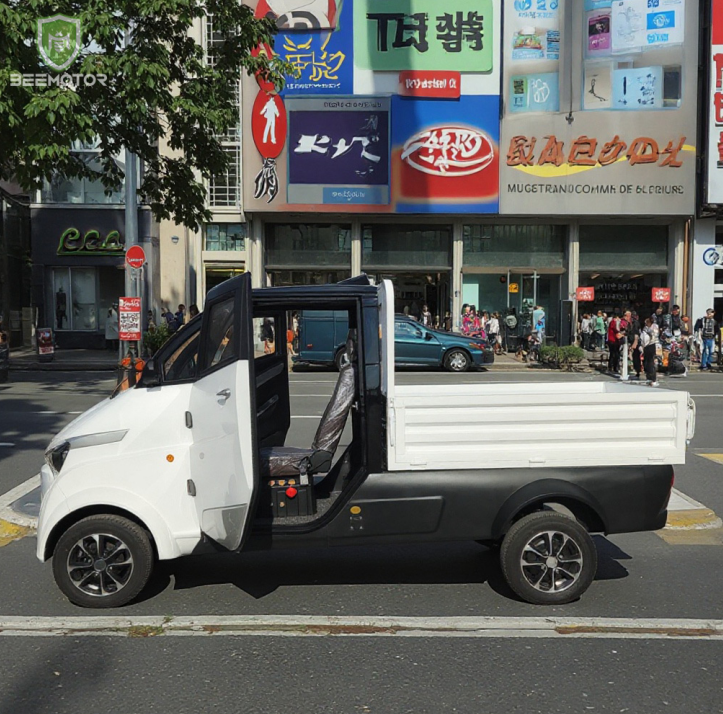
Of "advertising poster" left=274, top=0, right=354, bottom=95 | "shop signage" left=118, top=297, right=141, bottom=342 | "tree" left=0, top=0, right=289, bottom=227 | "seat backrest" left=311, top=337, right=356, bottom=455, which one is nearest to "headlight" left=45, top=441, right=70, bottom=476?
"seat backrest" left=311, top=337, right=356, bottom=455

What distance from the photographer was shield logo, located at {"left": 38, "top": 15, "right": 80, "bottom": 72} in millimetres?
9445

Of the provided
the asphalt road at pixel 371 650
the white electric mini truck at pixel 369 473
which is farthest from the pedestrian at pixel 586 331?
the white electric mini truck at pixel 369 473

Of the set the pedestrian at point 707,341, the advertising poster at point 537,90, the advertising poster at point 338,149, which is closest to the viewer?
the pedestrian at point 707,341

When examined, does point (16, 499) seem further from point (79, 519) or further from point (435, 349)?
point (435, 349)

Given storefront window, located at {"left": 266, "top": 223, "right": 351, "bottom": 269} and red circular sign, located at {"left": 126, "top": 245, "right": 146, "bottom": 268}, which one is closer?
red circular sign, located at {"left": 126, "top": 245, "right": 146, "bottom": 268}

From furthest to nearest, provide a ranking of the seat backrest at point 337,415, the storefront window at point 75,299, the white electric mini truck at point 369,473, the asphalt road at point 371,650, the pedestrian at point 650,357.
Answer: the storefront window at point 75,299 → the pedestrian at point 650,357 → the seat backrest at point 337,415 → the white electric mini truck at point 369,473 → the asphalt road at point 371,650

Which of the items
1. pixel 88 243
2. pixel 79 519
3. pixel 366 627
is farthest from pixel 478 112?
pixel 366 627

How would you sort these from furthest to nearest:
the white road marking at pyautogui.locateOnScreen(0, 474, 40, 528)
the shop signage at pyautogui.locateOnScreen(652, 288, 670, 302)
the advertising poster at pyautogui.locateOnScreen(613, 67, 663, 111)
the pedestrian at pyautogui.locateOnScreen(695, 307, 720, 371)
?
the shop signage at pyautogui.locateOnScreen(652, 288, 670, 302)
the advertising poster at pyautogui.locateOnScreen(613, 67, 663, 111)
the pedestrian at pyautogui.locateOnScreen(695, 307, 720, 371)
the white road marking at pyautogui.locateOnScreen(0, 474, 40, 528)

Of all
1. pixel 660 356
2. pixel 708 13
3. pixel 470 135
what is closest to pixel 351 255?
pixel 470 135

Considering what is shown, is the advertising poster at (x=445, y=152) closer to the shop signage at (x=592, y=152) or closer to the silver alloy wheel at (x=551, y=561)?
the shop signage at (x=592, y=152)

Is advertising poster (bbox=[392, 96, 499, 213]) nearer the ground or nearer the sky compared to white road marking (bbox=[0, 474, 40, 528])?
nearer the sky

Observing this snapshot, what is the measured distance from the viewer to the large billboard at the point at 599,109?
27.1 metres

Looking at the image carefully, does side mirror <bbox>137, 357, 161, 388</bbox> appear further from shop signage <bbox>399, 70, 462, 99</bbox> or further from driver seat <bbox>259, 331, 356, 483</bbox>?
shop signage <bbox>399, 70, 462, 99</bbox>

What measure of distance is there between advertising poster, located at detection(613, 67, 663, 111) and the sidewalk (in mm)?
19263
